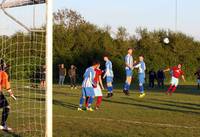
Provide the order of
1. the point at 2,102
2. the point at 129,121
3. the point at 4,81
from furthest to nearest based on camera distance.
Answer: the point at 129,121 → the point at 2,102 → the point at 4,81

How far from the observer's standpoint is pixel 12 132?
12.2 m

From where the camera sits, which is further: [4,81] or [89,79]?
[89,79]

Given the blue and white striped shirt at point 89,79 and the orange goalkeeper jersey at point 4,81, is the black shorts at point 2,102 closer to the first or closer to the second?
the orange goalkeeper jersey at point 4,81

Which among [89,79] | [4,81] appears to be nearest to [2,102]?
[4,81]

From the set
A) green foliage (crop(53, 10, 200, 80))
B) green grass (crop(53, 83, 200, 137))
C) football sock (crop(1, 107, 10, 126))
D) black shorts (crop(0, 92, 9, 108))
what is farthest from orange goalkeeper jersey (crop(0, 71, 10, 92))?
green foliage (crop(53, 10, 200, 80))

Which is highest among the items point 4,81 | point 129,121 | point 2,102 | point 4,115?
point 4,81

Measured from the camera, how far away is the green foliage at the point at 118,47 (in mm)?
56281

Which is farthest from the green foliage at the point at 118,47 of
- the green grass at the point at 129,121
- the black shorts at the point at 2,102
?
the black shorts at the point at 2,102

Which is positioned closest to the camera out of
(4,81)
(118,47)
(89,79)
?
(4,81)

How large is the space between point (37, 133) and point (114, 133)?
72.6 inches

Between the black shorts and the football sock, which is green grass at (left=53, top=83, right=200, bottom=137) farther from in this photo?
the black shorts

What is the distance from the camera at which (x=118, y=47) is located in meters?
59.0

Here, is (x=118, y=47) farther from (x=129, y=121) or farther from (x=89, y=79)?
(x=129, y=121)

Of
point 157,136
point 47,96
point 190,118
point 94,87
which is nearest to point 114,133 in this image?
point 157,136
